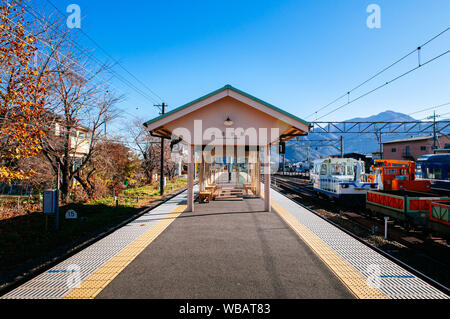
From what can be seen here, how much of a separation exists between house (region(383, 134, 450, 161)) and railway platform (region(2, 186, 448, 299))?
48.9 metres

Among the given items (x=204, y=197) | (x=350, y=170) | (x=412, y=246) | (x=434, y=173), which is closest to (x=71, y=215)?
(x=204, y=197)

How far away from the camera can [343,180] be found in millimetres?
13328

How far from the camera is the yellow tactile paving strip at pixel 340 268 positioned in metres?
3.67

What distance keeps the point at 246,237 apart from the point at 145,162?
73.9 ft

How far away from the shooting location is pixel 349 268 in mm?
4559

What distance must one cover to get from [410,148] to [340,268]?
53.5 m

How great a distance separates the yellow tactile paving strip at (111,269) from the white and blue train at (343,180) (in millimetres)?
10456

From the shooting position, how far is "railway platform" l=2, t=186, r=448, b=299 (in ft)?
12.1

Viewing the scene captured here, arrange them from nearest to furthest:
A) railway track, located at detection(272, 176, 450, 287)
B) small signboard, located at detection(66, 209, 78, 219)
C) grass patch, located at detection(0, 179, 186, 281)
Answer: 1. railway track, located at detection(272, 176, 450, 287)
2. grass patch, located at detection(0, 179, 186, 281)
3. small signboard, located at detection(66, 209, 78, 219)

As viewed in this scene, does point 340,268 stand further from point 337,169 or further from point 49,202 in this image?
point 337,169

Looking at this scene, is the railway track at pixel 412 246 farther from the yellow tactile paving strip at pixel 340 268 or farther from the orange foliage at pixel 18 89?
the orange foliage at pixel 18 89

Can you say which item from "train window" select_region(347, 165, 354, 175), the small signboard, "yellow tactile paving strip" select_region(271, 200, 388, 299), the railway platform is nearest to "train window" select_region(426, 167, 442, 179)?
"train window" select_region(347, 165, 354, 175)

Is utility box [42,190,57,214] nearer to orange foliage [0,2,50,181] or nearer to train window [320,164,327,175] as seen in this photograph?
orange foliage [0,2,50,181]
